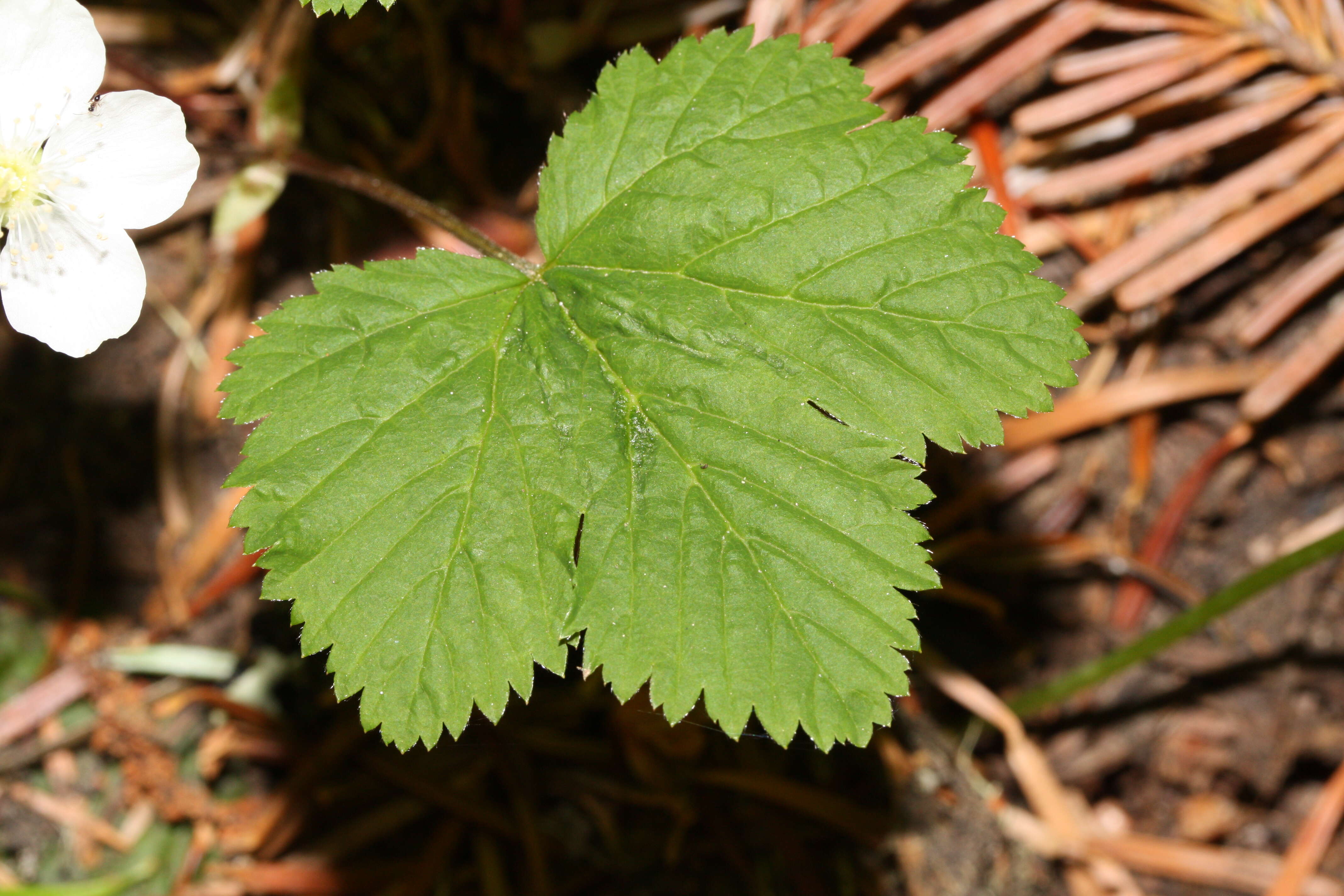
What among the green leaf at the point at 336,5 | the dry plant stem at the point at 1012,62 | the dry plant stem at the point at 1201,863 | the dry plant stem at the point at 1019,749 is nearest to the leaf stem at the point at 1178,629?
A: the dry plant stem at the point at 1019,749

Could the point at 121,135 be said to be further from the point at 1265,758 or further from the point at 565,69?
the point at 1265,758

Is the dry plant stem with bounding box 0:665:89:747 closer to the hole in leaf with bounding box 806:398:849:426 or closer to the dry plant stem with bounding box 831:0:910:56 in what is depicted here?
the hole in leaf with bounding box 806:398:849:426

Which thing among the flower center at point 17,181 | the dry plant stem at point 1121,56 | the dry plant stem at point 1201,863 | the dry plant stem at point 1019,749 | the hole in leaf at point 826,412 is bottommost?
the dry plant stem at point 1201,863

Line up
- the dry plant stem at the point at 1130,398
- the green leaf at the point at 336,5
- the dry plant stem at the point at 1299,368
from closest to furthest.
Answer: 1. the green leaf at the point at 336,5
2. the dry plant stem at the point at 1299,368
3. the dry plant stem at the point at 1130,398

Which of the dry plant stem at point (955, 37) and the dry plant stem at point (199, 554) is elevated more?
the dry plant stem at point (955, 37)

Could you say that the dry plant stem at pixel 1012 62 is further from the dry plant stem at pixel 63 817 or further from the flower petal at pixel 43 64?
the dry plant stem at pixel 63 817

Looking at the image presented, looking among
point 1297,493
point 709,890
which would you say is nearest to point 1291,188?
point 1297,493

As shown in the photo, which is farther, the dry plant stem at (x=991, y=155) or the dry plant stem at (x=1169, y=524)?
the dry plant stem at (x=1169, y=524)
